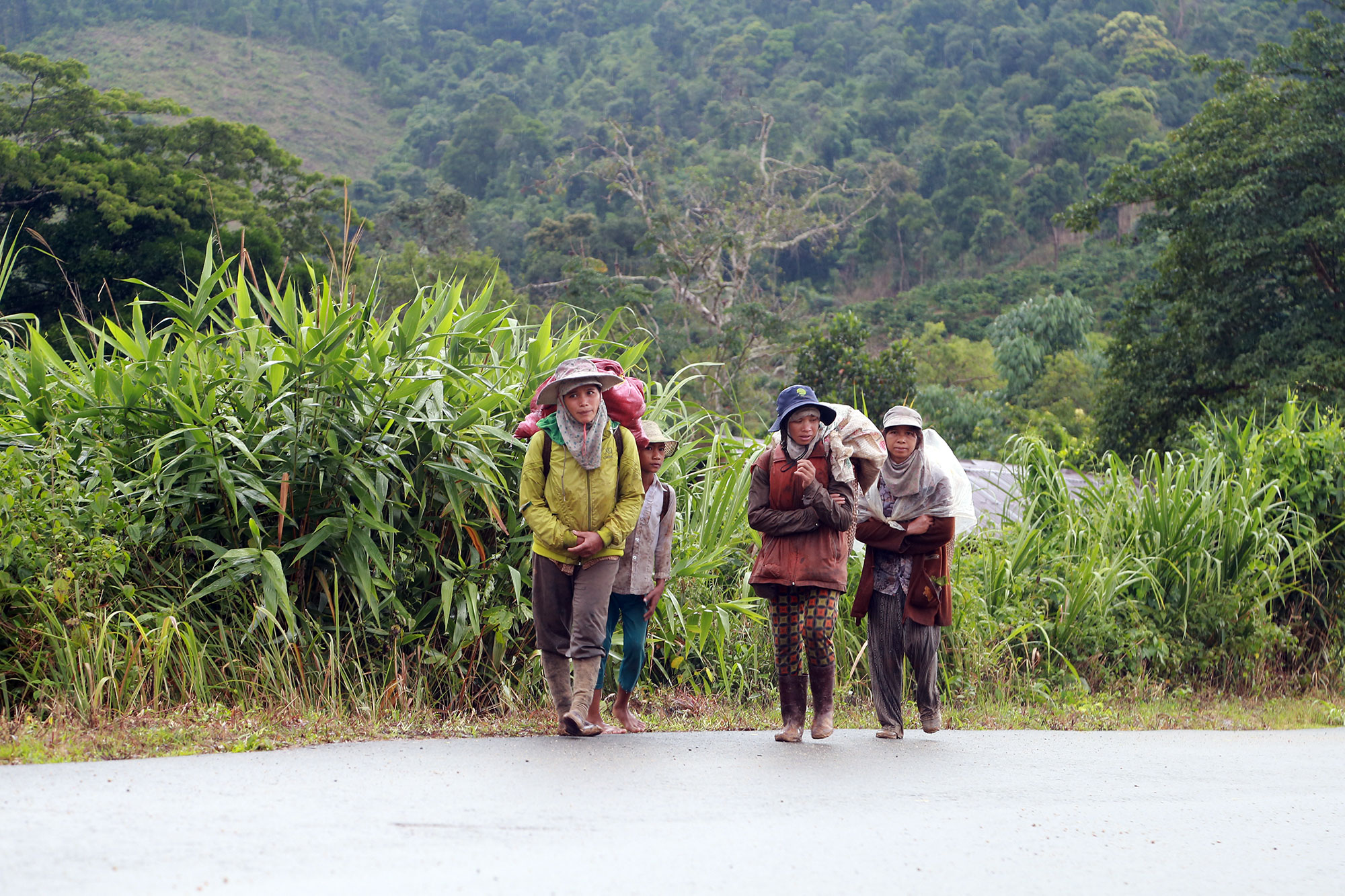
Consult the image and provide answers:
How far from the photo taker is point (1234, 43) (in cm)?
7412

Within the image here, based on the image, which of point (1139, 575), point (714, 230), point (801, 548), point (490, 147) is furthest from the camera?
point (490, 147)

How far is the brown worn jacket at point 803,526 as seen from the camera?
5914 mm

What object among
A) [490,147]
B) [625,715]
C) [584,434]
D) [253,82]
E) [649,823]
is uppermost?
[253,82]

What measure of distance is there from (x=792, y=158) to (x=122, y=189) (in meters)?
40.9

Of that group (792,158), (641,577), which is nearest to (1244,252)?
(641,577)

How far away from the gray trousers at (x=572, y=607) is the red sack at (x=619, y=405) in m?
0.71

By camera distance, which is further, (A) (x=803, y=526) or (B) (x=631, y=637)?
(B) (x=631, y=637)

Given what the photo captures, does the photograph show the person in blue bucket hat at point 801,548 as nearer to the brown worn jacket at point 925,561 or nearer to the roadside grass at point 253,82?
the brown worn jacket at point 925,561

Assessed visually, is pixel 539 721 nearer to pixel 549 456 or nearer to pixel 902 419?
pixel 549 456

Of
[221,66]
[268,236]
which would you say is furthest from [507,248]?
[221,66]

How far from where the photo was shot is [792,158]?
62.8 meters

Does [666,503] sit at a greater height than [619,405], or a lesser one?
lesser

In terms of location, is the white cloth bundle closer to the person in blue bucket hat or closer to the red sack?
the person in blue bucket hat

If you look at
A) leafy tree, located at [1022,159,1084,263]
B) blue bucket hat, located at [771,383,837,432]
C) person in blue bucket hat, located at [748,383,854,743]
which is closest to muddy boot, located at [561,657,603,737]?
person in blue bucket hat, located at [748,383,854,743]
